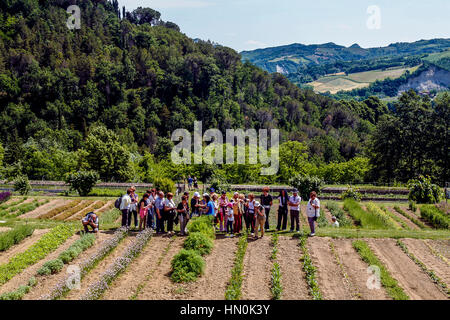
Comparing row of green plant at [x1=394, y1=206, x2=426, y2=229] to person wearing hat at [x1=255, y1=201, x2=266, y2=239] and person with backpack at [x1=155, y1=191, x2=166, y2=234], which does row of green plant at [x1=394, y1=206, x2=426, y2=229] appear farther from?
person with backpack at [x1=155, y1=191, x2=166, y2=234]

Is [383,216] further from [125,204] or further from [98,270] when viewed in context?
[98,270]

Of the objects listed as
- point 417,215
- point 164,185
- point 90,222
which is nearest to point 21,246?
point 90,222

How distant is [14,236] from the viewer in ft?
50.6

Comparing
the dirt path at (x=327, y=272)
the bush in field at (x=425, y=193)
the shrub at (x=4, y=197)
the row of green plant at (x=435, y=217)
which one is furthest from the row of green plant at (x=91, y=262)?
the bush in field at (x=425, y=193)

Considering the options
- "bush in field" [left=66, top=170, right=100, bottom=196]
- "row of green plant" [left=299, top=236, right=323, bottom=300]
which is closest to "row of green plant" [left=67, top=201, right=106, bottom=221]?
"bush in field" [left=66, top=170, right=100, bottom=196]

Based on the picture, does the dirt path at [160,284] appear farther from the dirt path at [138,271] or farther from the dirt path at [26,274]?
the dirt path at [26,274]

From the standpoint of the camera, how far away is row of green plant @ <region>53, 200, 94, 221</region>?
79.4 ft

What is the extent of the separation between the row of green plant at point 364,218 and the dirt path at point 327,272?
667 centimetres

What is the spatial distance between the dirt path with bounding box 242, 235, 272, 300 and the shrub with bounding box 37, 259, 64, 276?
5949mm

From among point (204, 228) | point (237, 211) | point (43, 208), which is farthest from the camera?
point (43, 208)

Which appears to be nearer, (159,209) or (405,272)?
(405,272)

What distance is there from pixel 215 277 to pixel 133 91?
106199 mm

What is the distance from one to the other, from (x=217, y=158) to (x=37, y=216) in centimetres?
3949

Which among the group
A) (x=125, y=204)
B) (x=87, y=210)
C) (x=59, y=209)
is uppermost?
(x=125, y=204)
